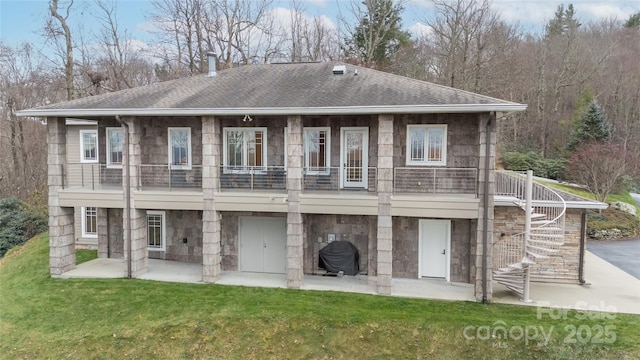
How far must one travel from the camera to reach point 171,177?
1506 cm

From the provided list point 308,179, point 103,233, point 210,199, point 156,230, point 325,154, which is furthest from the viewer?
point 103,233

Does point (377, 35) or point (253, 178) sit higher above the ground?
point (377, 35)

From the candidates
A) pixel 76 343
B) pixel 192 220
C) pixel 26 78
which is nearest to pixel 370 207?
pixel 192 220

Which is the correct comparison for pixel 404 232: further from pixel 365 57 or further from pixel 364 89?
pixel 365 57

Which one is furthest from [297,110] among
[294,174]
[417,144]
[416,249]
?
[416,249]

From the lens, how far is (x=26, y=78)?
2805 centimetres

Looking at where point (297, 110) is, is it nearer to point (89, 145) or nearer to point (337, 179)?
point (337, 179)

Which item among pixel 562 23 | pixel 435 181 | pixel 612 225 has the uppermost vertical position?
pixel 562 23

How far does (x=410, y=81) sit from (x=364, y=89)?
1939 mm

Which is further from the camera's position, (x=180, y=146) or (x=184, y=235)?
(x=184, y=235)

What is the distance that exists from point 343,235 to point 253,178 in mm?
3987

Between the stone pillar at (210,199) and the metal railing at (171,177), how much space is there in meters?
1.81

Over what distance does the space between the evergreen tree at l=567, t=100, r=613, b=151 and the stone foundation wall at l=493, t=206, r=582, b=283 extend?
21.2 m

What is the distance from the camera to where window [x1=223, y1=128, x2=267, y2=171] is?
572 inches
